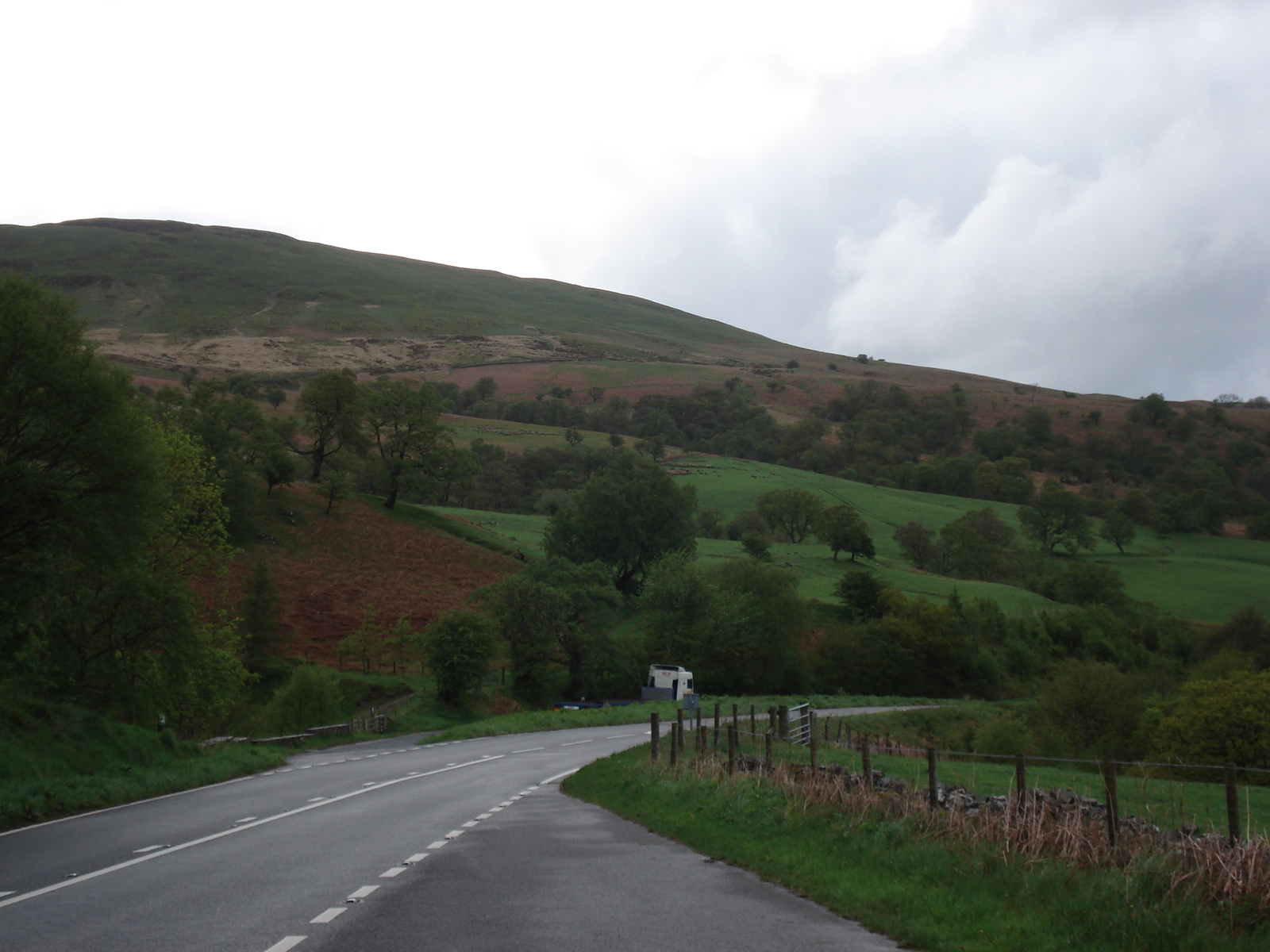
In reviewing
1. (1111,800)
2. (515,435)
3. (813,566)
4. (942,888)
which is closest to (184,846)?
(942,888)

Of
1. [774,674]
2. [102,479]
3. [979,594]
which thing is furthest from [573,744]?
[979,594]

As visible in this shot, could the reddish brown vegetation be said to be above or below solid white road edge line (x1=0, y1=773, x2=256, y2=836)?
above

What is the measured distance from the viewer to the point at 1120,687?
51.0m

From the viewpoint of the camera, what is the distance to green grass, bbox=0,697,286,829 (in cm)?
1644

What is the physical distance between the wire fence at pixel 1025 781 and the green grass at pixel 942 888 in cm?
82

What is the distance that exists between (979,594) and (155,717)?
247ft

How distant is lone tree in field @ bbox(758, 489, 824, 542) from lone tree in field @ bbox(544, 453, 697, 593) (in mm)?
34171

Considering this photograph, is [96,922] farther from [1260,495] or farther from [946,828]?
[1260,495]

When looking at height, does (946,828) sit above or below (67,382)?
below

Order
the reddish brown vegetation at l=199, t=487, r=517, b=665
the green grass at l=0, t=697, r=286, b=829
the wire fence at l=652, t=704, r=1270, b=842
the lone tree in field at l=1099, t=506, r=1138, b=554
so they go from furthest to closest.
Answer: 1. the lone tree in field at l=1099, t=506, r=1138, b=554
2. the reddish brown vegetation at l=199, t=487, r=517, b=665
3. the green grass at l=0, t=697, r=286, b=829
4. the wire fence at l=652, t=704, r=1270, b=842

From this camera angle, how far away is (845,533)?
10288 centimetres

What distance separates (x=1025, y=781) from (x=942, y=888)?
1827mm

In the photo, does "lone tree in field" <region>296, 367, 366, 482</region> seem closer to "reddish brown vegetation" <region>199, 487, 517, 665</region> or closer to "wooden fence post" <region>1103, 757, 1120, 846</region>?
"reddish brown vegetation" <region>199, 487, 517, 665</region>

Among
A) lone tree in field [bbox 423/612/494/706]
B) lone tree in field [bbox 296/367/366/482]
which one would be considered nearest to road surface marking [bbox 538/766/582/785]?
lone tree in field [bbox 423/612/494/706]
